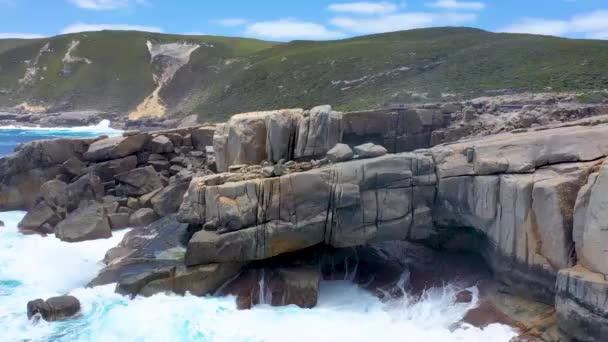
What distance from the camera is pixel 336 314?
742 inches

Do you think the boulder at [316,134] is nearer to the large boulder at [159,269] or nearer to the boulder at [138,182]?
the large boulder at [159,269]

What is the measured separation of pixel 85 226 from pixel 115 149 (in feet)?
21.4

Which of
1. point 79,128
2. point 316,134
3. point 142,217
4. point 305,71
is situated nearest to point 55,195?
point 142,217

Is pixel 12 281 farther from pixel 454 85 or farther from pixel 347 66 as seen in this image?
pixel 347 66

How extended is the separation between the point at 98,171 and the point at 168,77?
105413mm

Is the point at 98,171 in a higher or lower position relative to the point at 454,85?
lower

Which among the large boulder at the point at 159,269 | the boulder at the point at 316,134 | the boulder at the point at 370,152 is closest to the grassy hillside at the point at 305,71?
the boulder at the point at 316,134

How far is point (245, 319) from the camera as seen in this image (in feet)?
60.2

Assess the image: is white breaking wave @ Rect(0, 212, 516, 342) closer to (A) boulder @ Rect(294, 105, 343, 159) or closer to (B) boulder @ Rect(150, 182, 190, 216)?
(A) boulder @ Rect(294, 105, 343, 159)

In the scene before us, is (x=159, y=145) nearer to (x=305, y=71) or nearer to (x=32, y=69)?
(x=305, y=71)

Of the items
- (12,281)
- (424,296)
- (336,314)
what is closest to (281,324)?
(336,314)

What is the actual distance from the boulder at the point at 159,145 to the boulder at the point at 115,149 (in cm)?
65

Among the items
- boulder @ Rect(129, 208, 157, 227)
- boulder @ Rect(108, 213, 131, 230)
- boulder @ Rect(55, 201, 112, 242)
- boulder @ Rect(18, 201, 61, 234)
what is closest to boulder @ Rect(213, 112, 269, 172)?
boulder @ Rect(129, 208, 157, 227)

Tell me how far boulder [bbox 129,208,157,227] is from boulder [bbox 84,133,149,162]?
17.6ft
